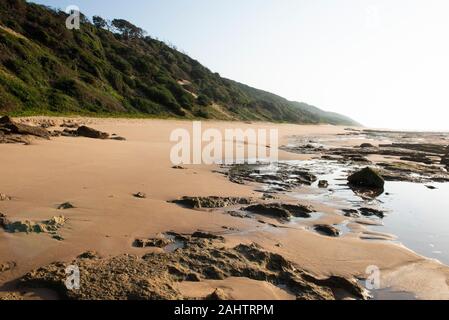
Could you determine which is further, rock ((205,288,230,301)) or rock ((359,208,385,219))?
rock ((359,208,385,219))

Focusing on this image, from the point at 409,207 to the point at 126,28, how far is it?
249ft

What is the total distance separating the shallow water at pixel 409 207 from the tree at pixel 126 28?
231 ft

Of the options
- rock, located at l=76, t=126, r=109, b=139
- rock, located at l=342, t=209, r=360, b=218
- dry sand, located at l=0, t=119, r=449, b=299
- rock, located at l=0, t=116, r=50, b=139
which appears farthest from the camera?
rock, located at l=76, t=126, r=109, b=139

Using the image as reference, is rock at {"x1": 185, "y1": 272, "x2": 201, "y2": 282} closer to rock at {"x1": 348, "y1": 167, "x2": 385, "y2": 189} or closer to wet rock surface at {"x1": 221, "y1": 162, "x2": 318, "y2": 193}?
wet rock surface at {"x1": 221, "y1": 162, "x2": 318, "y2": 193}

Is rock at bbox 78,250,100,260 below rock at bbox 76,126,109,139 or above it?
below

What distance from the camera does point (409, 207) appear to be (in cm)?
902

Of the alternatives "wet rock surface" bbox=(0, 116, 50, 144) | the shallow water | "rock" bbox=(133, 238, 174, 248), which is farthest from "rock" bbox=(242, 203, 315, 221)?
"wet rock surface" bbox=(0, 116, 50, 144)

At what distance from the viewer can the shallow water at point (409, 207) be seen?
6.46 metres

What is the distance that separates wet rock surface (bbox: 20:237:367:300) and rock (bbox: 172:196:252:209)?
2.12 m

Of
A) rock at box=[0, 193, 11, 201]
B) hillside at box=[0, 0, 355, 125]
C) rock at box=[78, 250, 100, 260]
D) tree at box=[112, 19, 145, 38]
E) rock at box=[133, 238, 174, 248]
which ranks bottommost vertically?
rock at box=[133, 238, 174, 248]

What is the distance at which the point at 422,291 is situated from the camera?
4441 millimetres

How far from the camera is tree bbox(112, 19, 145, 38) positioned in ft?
247
